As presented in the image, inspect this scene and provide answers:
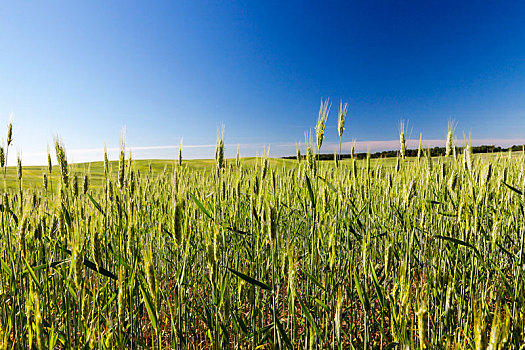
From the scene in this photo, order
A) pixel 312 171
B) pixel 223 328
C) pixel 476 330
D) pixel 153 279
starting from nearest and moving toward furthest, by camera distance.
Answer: pixel 476 330 → pixel 153 279 → pixel 223 328 → pixel 312 171

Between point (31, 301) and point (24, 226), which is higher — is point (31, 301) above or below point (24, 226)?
below

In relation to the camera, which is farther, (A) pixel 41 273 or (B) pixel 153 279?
(A) pixel 41 273

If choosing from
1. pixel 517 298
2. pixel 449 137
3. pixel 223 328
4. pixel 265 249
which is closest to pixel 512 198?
pixel 449 137

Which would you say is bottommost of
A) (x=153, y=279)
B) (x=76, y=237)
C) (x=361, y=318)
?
(x=361, y=318)

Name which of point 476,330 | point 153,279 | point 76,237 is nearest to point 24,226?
point 76,237

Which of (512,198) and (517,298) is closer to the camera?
(517,298)

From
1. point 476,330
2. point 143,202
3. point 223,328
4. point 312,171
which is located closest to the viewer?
point 476,330

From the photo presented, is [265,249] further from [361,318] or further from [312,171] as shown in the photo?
[361,318]

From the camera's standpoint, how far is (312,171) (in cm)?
152

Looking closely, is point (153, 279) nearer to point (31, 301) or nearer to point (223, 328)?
point (223, 328)

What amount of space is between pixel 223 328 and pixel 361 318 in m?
0.97

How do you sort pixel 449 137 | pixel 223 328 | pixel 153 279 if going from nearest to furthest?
pixel 153 279, pixel 223 328, pixel 449 137

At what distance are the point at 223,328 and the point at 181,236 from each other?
336 millimetres

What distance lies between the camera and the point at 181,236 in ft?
3.41
